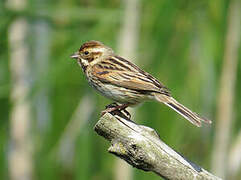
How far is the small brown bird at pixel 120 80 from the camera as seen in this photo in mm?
4844

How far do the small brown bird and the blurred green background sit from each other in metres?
0.86

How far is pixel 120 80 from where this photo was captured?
201 inches

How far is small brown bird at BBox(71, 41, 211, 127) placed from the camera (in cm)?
484

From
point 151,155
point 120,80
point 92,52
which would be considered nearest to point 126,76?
point 120,80

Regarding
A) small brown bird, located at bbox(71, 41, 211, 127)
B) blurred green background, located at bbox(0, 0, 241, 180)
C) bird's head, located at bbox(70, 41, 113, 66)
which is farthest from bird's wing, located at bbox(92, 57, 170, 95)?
blurred green background, located at bbox(0, 0, 241, 180)

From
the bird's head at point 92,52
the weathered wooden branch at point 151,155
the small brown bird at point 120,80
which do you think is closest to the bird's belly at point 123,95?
the small brown bird at point 120,80

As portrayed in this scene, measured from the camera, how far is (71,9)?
6664mm

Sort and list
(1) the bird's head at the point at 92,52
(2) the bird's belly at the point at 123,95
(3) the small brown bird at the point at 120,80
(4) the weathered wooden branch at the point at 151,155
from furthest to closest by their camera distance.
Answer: (1) the bird's head at the point at 92,52 → (2) the bird's belly at the point at 123,95 → (3) the small brown bird at the point at 120,80 → (4) the weathered wooden branch at the point at 151,155

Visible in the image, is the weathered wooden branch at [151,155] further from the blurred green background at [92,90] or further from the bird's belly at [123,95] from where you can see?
the blurred green background at [92,90]

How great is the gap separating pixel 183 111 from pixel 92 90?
2454mm

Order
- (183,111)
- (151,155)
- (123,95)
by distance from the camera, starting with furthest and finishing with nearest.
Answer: (123,95) → (183,111) → (151,155)

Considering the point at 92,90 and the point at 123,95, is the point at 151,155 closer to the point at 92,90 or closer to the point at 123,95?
the point at 123,95

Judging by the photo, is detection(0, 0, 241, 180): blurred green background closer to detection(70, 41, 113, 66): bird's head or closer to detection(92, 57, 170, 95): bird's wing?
detection(70, 41, 113, 66): bird's head

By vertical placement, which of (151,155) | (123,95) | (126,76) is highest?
(151,155)
